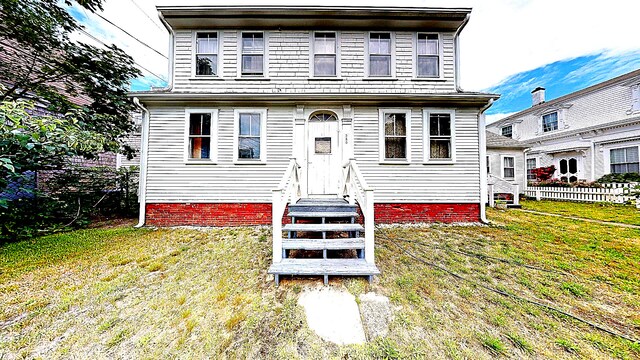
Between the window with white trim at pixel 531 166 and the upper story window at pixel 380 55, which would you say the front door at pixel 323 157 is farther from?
the window with white trim at pixel 531 166

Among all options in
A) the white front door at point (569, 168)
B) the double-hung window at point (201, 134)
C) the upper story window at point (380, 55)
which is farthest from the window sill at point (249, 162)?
the white front door at point (569, 168)

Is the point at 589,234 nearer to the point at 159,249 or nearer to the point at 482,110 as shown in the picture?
the point at 482,110

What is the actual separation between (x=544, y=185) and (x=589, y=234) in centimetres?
1004

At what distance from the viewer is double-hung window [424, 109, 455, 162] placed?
21.5ft

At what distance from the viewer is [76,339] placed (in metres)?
2.29

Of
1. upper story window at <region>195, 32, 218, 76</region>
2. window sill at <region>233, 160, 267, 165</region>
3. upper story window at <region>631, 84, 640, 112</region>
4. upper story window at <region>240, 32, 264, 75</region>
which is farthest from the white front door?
upper story window at <region>195, 32, 218, 76</region>

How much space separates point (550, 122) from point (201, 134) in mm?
21786

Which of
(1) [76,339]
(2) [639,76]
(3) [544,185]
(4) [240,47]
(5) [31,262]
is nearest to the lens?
(1) [76,339]

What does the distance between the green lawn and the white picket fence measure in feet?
24.3

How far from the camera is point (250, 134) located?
21.2 ft

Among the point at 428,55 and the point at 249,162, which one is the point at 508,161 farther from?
the point at 249,162

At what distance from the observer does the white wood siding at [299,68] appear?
6824mm

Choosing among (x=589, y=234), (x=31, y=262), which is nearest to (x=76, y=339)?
(x=31, y=262)

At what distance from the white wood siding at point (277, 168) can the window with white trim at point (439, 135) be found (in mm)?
211
